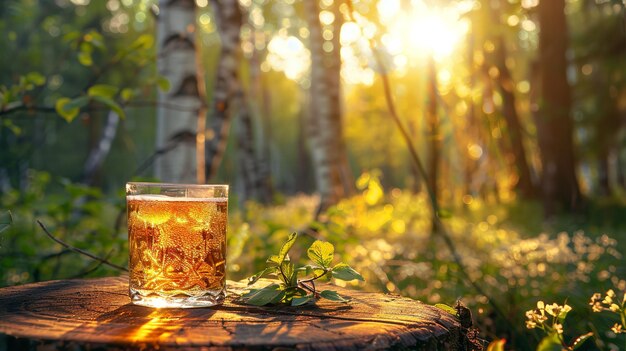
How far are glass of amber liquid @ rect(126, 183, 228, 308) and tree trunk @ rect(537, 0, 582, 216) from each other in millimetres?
11314

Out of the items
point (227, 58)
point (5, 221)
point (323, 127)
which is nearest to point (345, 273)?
point (5, 221)

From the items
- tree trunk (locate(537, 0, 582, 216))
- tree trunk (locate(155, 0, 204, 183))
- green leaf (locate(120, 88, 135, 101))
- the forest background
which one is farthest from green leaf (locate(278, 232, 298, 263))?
tree trunk (locate(537, 0, 582, 216))

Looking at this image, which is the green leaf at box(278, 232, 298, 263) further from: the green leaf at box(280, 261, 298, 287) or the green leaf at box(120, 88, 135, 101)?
the green leaf at box(120, 88, 135, 101)

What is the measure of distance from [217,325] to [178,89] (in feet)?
8.84

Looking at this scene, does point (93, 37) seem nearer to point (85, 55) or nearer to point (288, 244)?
point (85, 55)

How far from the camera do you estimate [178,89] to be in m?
4.19

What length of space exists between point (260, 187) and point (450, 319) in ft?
57.6

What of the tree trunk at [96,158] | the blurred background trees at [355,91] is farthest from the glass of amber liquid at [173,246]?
the tree trunk at [96,158]

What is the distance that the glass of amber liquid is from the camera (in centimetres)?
206

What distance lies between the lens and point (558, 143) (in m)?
12.4

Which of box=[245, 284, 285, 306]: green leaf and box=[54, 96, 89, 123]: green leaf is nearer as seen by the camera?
box=[245, 284, 285, 306]: green leaf

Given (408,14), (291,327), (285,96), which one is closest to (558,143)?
(408,14)

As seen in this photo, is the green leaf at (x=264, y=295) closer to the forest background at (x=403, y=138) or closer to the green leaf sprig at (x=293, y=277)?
the green leaf sprig at (x=293, y=277)

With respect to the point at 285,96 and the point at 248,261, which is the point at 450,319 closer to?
the point at 248,261
